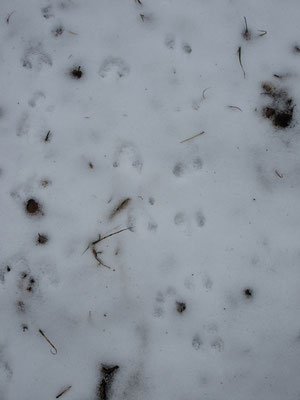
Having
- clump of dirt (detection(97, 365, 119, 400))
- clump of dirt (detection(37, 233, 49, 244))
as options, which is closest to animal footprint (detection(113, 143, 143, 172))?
clump of dirt (detection(37, 233, 49, 244))

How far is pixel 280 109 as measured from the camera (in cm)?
186

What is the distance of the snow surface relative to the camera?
1.79 metres

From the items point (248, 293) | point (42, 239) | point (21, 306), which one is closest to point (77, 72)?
point (42, 239)

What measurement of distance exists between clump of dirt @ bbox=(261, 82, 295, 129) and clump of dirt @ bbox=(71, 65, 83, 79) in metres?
0.93

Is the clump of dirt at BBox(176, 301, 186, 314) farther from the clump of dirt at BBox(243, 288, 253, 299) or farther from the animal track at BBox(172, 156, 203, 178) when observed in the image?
the animal track at BBox(172, 156, 203, 178)

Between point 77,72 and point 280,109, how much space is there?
3.36 ft

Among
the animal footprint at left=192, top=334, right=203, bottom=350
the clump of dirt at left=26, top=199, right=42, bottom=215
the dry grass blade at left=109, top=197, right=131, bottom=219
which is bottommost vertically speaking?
the animal footprint at left=192, top=334, right=203, bottom=350

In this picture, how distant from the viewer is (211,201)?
1.82m

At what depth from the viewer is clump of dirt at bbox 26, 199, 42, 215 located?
6.01 ft

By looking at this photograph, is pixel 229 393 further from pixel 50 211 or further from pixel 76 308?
pixel 50 211

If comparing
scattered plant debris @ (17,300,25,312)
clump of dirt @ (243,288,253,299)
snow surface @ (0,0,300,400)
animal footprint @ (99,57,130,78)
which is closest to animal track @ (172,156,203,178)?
snow surface @ (0,0,300,400)

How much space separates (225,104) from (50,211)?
1.01 metres

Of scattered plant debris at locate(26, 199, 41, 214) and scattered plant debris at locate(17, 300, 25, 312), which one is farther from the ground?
scattered plant debris at locate(26, 199, 41, 214)

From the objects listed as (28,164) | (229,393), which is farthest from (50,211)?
(229,393)
